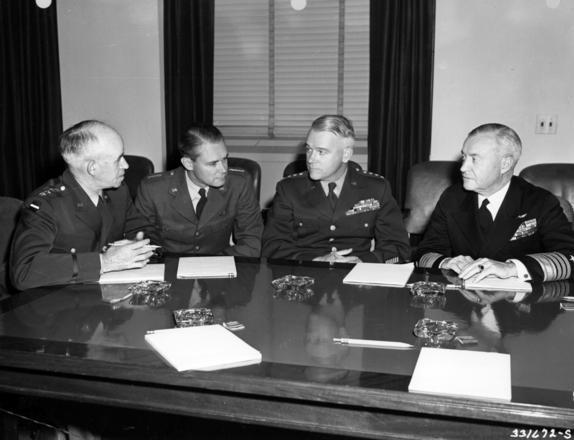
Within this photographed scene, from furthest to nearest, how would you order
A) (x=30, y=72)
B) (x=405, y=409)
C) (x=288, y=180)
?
(x=30, y=72)
(x=288, y=180)
(x=405, y=409)

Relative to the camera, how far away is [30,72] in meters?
5.20

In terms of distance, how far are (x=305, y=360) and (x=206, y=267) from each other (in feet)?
3.09

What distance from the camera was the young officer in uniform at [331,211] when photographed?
9.71ft

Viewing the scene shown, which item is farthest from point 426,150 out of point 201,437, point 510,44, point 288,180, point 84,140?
point 201,437

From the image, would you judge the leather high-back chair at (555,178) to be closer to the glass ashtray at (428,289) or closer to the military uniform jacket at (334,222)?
the military uniform jacket at (334,222)

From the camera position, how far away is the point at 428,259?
246 centimetres

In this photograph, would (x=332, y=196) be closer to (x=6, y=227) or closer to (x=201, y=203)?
(x=201, y=203)

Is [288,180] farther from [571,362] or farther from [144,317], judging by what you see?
[571,362]

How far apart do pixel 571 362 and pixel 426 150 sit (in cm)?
311

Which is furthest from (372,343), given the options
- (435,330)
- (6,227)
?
(6,227)

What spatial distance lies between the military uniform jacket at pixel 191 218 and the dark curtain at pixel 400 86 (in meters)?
1.69

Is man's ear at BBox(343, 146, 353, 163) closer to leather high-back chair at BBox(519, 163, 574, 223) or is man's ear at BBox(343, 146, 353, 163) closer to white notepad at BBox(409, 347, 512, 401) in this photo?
leather high-back chair at BBox(519, 163, 574, 223)

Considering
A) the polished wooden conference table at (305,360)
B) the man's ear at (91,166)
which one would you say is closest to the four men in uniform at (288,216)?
the man's ear at (91,166)

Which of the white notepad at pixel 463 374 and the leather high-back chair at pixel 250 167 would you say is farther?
the leather high-back chair at pixel 250 167
